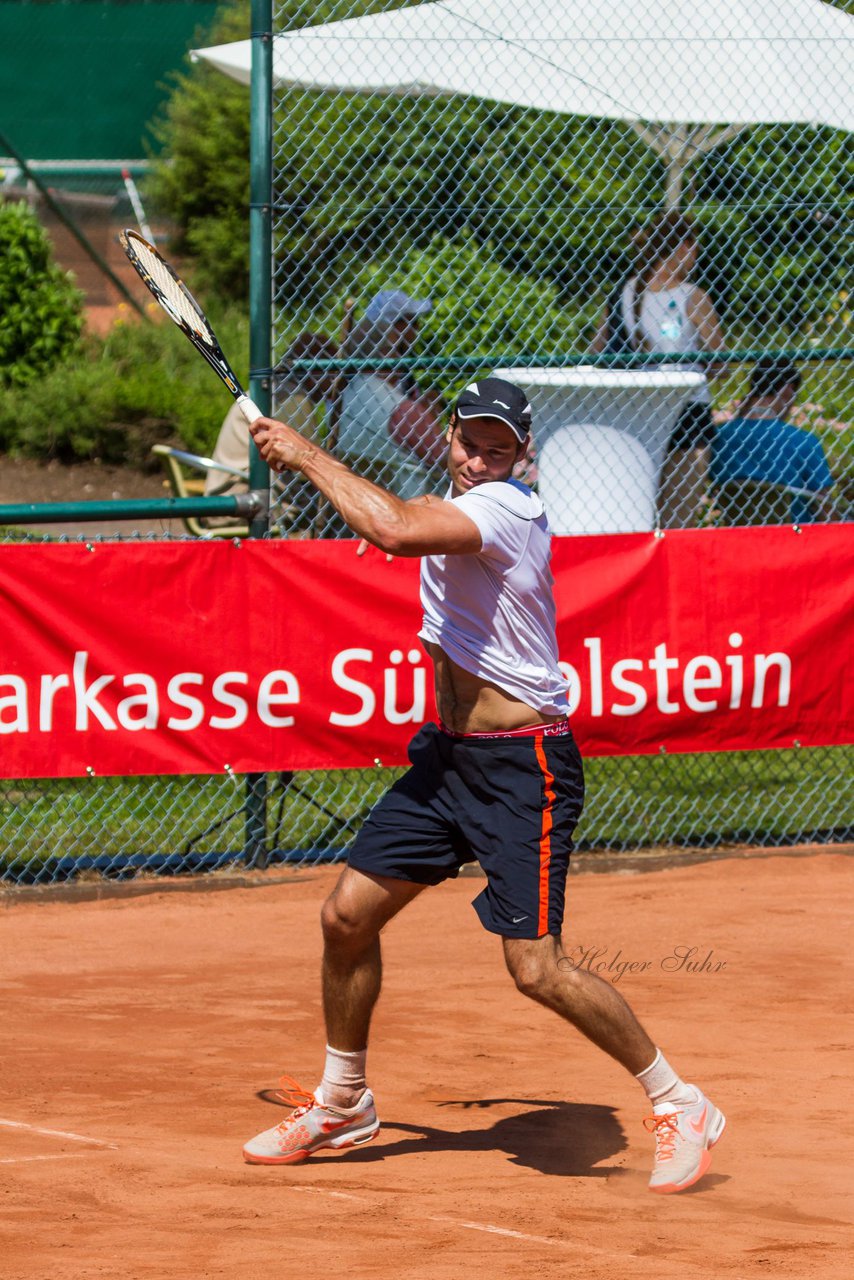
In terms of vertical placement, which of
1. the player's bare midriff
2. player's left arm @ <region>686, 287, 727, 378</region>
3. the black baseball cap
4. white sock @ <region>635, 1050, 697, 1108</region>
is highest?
the black baseball cap

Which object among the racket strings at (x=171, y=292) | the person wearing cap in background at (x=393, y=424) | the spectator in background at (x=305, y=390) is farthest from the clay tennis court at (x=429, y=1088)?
the racket strings at (x=171, y=292)

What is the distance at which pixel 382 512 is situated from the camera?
4230 millimetres

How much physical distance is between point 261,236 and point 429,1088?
12.2ft

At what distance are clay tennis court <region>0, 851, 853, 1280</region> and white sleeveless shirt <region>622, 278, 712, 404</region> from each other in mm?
2554

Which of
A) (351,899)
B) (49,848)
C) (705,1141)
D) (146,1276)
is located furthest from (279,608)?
(146,1276)

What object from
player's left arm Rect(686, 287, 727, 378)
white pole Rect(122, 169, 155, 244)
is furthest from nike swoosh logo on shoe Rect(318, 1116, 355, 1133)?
white pole Rect(122, 169, 155, 244)

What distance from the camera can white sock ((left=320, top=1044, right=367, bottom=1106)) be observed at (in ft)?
15.4

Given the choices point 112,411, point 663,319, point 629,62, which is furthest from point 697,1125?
point 112,411

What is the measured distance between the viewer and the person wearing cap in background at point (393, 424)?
7793 mm

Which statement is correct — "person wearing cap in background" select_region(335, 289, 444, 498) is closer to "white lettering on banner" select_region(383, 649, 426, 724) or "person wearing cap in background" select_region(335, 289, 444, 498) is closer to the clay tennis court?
"white lettering on banner" select_region(383, 649, 426, 724)

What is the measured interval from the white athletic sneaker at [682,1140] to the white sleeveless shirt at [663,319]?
488cm

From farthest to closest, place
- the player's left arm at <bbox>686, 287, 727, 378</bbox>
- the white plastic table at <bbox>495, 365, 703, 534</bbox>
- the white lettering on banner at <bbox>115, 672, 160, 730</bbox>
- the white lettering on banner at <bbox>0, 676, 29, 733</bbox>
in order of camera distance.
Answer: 1. the player's left arm at <bbox>686, 287, 727, 378</bbox>
2. the white plastic table at <bbox>495, 365, 703, 534</bbox>
3. the white lettering on banner at <bbox>115, 672, 160, 730</bbox>
4. the white lettering on banner at <bbox>0, 676, 29, 733</bbox>

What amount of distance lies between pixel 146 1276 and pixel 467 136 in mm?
8808

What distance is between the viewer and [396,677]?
738 centimetres
